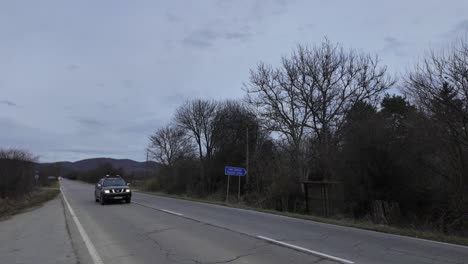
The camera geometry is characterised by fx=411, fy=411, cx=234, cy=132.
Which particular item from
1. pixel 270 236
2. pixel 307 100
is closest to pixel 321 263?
pixel 270 236

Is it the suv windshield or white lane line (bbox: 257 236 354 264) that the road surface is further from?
the suv windshield

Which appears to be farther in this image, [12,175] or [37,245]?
[12,175]

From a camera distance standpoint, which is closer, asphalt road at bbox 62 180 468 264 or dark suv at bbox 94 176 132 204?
asphalt road at bbox 62 180 468 264

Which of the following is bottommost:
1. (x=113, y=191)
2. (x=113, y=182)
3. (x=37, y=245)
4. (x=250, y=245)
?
(x=37, y=245)

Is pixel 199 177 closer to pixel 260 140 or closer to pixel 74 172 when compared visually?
pixel 260 140

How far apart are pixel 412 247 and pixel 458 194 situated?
8716 mm

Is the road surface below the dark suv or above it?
below

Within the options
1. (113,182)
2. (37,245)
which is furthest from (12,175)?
(37,245)

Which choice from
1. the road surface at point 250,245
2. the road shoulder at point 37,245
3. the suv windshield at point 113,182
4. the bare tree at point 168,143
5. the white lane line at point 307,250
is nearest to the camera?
the white lane line at point 307,250

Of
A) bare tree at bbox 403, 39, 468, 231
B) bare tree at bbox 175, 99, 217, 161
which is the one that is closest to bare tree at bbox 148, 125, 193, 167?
bare tree at bbox 175, 99, 217, 161

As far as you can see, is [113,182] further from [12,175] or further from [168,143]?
[168,143]

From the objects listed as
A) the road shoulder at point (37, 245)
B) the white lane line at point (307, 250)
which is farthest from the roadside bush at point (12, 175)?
the white lane line at point (307, 250)

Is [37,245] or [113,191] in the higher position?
[113,191]

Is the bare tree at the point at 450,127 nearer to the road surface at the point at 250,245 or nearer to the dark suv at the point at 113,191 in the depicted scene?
the road surface at the point at 250,245
